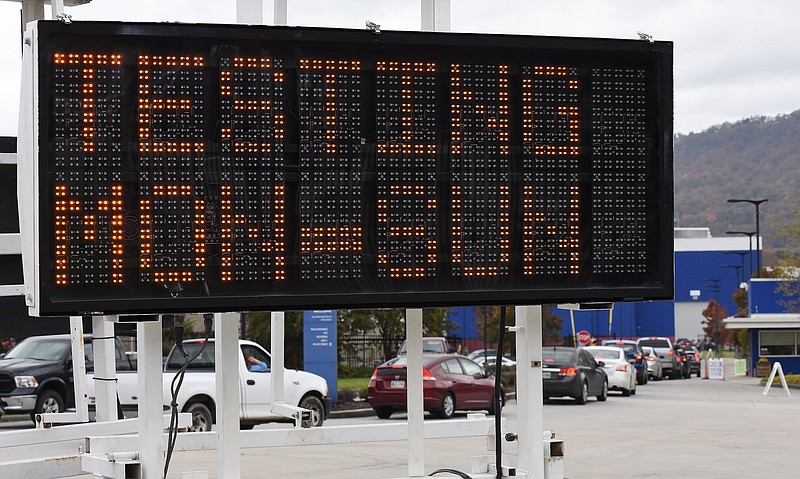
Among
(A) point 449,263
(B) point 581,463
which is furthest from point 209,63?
(B) point 581,463

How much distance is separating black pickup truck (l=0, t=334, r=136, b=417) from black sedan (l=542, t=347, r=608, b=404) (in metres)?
11.0

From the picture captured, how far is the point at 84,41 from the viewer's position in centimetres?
846

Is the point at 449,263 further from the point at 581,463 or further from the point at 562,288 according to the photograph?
the point at 581,463

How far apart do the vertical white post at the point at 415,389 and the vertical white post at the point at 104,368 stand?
4609 millimetres

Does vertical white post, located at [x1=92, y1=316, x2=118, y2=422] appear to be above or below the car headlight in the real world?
Answer: above

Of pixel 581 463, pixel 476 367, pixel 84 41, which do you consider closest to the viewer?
pixel 84 41

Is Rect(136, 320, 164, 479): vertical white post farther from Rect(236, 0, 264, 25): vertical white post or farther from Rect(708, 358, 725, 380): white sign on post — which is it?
Rect(708, 358, 725, 380): white sign on post

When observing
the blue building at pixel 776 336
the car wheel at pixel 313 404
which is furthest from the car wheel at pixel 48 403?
the blue building at pixel 776 336

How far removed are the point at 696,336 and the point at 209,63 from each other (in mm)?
111233

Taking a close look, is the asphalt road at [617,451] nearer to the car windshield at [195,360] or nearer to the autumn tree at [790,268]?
the car windshield at [195,360]

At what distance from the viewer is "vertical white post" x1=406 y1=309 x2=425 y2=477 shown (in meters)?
10.5

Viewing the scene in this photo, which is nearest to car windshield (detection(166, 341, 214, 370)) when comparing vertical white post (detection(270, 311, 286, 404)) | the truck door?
the truck door

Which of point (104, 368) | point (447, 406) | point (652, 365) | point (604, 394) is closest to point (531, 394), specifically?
point (104, 368)

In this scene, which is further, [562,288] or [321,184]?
[562,288]
